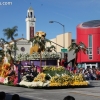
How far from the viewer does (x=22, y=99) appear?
16.5 meters

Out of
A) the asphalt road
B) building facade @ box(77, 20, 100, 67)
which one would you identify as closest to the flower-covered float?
the asphalt road

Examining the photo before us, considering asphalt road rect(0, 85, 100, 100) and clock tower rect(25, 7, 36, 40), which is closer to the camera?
asphalt road rect(0, 85, 100, 100)

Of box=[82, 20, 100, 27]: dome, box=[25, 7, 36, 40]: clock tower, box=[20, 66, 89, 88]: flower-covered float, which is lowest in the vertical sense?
box=[20, 66, 89, 88]: flower-covered float

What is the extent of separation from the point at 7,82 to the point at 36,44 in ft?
38.1

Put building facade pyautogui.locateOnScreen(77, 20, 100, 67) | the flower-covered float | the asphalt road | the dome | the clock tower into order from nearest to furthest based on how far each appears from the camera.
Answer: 1. the asphalt road
2. the flower-covered float
3. building facade pyautogui.locateOnScreen(77, 20, 100, 67)
4. the dome
5. the clock tower

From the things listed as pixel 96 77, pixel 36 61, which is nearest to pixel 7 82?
pixel 96 77

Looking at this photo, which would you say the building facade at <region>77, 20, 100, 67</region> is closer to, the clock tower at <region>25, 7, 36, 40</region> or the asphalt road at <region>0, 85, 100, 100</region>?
the asphalt road at <region>0, 85, 100, 100</region>

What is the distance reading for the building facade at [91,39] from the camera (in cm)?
6762

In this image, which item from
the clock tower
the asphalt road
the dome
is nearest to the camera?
the asphalt road

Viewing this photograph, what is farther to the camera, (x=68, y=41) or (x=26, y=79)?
(x=68, y=41)

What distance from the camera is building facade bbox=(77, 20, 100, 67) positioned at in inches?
2662

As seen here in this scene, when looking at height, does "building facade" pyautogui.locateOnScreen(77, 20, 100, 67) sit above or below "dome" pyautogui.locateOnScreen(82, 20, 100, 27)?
below

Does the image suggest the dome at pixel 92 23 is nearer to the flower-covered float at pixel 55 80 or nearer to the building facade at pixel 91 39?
the building facade at pixel 91 39

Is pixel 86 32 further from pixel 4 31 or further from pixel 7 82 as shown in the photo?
pixel 7 82
